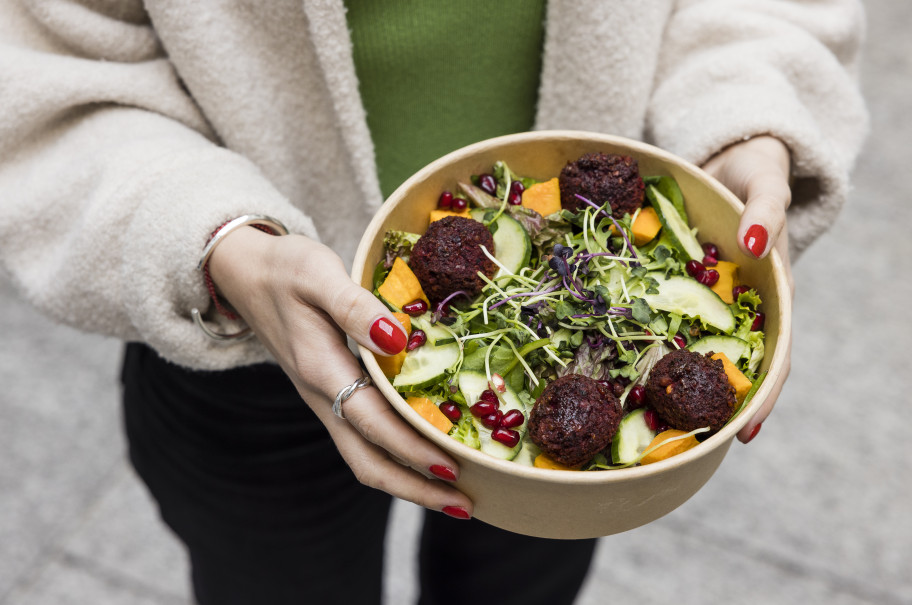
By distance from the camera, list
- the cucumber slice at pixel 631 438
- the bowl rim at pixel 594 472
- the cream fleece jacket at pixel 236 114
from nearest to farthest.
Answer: the bowl rim at pixel 594 472
the cucumber slice at pixel 631 438
the cream fleece jacket at pixel 236 114

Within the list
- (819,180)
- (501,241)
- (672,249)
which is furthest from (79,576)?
(819,180)

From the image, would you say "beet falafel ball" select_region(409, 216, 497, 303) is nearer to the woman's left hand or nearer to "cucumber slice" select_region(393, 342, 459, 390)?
"cucumber slice" select_region(393, 342, 459, 390)

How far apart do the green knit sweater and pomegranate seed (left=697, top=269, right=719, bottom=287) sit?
619mm

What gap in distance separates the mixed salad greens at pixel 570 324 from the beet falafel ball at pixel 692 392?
0.06 metres

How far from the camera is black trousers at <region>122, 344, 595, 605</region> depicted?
1.68 m

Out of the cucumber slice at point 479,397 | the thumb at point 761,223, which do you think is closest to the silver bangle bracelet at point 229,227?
the cucumber slice at point 479,397

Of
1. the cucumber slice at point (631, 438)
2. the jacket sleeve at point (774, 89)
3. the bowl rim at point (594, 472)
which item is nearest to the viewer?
the bowl rim at point (594, 472)

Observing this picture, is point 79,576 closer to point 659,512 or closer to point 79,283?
point 79,283

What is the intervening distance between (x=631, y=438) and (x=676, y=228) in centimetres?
40

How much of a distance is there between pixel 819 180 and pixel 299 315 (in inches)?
42.7

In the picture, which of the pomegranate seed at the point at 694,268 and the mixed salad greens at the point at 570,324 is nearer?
the mixed salad greens at the point at 570,324

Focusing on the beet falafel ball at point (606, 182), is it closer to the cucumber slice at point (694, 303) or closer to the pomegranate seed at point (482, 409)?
the cucumber slice at point (694, 303)

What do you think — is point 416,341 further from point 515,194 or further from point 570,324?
point 515,194

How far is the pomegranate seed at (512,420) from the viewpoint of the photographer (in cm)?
117
